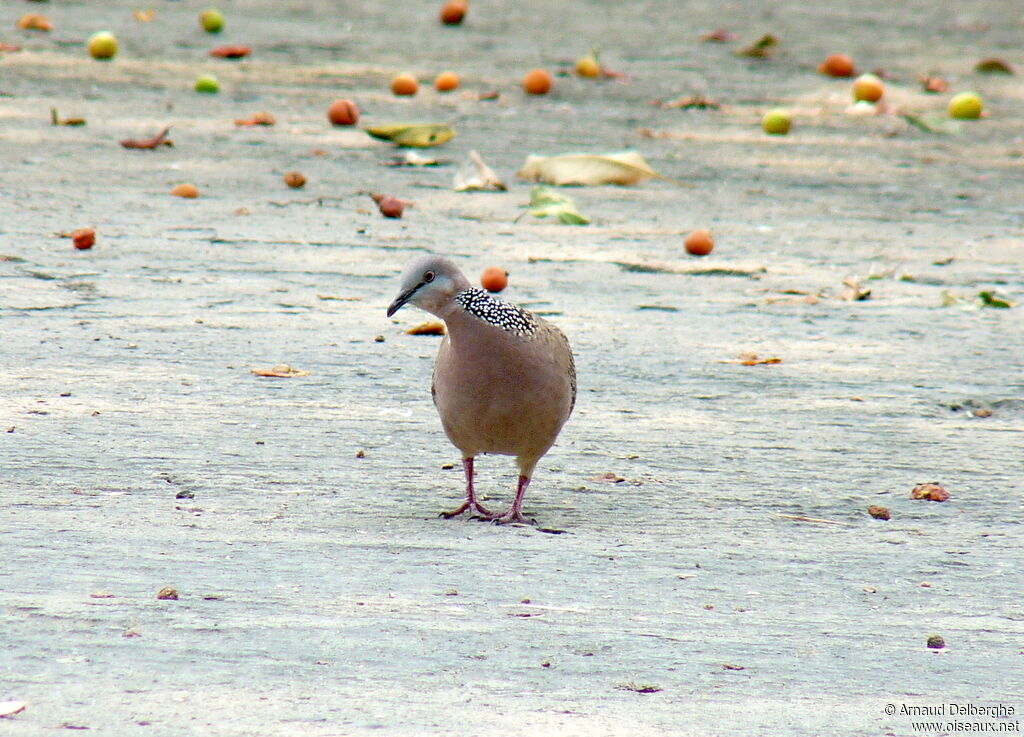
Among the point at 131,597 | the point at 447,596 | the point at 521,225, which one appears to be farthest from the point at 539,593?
the point at 521,225

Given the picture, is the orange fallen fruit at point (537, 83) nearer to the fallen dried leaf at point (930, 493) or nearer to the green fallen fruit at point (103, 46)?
the green fallen fruit at point (103, 46)

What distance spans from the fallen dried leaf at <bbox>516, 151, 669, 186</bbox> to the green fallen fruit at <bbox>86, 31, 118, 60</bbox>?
4.44m

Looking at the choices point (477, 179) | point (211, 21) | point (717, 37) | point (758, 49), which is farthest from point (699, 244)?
point (717, 37)

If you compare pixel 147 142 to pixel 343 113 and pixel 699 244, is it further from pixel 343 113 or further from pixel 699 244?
pixel 699 244

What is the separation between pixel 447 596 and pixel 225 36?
10598mm

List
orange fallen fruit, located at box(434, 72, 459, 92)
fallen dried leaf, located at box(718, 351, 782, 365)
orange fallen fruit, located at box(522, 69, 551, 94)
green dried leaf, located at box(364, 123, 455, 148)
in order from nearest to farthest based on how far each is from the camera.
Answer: fallen dried leaf, located at box(718, 351, 782, 365)
green dried leaf, located at box(364, 123, 455, 148)
orange fallen fruit, located at box(434, 72, 459, 92)
orange fallen fruit, located at box(522, 69, 551, 94)

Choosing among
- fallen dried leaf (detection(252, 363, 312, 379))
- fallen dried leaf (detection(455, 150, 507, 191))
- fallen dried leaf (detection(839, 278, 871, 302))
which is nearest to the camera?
fallen dried leaf (detection(252, 363, 312, 379))

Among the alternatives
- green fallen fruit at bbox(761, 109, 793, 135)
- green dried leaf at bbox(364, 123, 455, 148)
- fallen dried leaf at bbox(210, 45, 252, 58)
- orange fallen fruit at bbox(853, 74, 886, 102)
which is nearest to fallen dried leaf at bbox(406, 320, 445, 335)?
green dried leaf at bbox(364, 123, 455, 148)

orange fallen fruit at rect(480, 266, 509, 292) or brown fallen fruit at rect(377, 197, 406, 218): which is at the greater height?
orange fallen fruit at rect(480, 266, 509, 292)

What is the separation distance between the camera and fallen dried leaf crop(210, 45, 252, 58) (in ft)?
40.2

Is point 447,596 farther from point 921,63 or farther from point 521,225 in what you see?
point 921,63

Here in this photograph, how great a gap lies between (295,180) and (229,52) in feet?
14.1

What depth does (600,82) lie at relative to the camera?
486 inches

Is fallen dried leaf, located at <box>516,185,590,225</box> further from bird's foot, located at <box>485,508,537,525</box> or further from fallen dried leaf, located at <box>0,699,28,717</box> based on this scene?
fallen dried leaf, located at <box>0,699,28,717</box>
